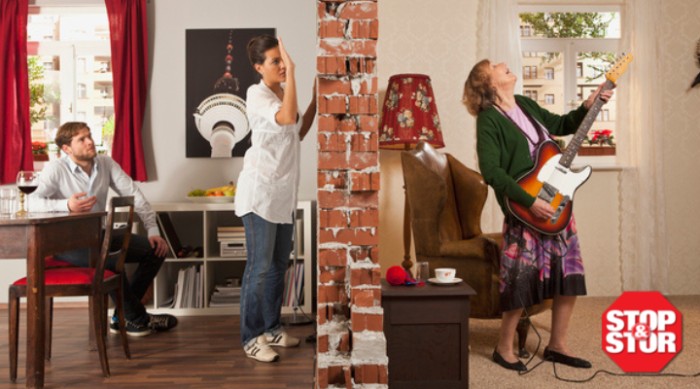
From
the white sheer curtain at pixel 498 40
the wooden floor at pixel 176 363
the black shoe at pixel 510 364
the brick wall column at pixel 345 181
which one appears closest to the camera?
the brick wall column at pixel 345 181

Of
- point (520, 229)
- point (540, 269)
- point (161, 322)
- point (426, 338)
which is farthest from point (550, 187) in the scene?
point (161, 322)

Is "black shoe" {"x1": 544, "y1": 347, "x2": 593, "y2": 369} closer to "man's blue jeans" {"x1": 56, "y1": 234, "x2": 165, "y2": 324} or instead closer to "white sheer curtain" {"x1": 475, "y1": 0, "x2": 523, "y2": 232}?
"white sheer curtain" {"x1": 475, "y1": 0, "x2": 523, "y2": 232}

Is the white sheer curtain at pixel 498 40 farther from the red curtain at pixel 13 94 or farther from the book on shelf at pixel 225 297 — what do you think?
the red curtain at pixel 13 94

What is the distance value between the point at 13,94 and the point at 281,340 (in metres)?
2.76

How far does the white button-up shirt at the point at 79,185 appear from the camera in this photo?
3420 mm

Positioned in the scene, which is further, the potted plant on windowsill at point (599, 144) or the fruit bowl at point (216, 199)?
the potted plant on windowsill at point (599, 144)

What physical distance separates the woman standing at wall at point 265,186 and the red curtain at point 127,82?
5.92 feet

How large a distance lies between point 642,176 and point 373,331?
3.29 m

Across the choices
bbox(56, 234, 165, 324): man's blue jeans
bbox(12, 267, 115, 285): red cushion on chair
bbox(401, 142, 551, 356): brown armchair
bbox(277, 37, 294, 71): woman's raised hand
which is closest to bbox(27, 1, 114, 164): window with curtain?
bbox(56, 234, 165, 324): man's blue jeans

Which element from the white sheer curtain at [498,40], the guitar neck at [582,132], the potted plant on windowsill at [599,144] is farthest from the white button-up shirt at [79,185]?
the potted plant on windowsill at [599,144]

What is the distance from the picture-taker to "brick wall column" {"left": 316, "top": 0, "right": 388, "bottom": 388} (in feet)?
6.72

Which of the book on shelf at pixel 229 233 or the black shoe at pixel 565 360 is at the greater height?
the book on shelf at pixel 229 233

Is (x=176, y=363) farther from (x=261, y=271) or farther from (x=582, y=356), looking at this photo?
(x=582, y=356)

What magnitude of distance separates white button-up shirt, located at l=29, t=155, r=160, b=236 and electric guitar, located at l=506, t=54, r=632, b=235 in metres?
2.18
